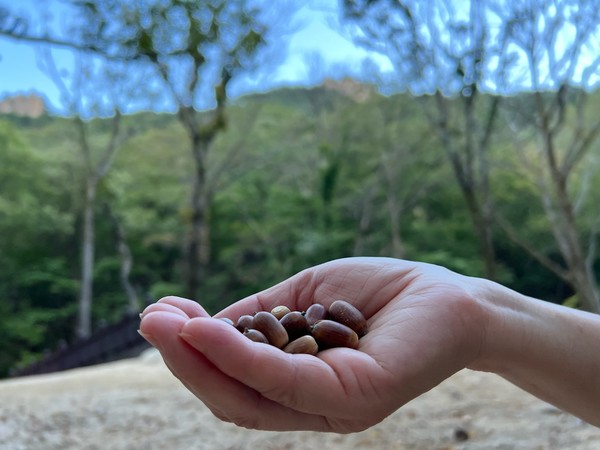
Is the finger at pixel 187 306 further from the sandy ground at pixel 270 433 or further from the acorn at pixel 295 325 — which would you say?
the sandy ground at pixel 270 433

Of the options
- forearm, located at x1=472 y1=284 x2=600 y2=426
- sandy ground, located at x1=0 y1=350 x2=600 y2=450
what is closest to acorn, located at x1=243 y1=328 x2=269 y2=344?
forearm, located at x1=472 y1=284 x2=600 y2=426

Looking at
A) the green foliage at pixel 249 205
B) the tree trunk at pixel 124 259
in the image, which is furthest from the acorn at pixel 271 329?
the tree trunk at pixel 124 259

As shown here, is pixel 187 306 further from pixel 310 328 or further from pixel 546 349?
pixel 546 349

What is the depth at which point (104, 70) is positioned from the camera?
9727 millimetres

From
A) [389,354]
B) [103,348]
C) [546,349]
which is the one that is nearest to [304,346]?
[389,354]

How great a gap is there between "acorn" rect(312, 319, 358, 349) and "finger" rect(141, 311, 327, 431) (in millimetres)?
117

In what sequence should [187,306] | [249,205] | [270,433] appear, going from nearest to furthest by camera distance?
[187,306], [270,433], [249,205]

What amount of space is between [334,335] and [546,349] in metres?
0.30

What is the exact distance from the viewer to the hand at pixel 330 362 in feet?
2.39

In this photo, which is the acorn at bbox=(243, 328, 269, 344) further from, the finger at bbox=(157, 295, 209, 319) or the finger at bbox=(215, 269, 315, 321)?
the finger at bbox=(215, 269, 315, 321)

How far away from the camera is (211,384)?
2.49 feet

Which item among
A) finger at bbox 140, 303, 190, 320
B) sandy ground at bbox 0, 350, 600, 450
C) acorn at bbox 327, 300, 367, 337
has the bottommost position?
sandy ground at bbox 0, 350, 600, 450

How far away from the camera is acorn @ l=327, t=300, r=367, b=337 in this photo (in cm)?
95

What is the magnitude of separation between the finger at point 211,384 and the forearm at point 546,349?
0.92 feet
